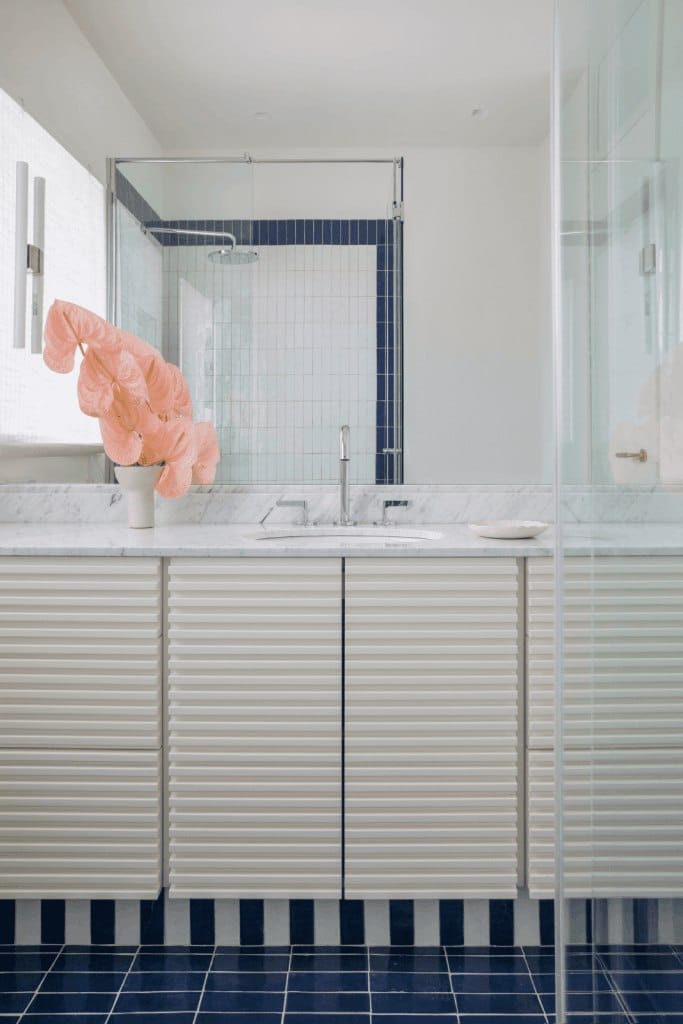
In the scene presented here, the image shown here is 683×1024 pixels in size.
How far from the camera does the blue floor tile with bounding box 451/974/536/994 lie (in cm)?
160

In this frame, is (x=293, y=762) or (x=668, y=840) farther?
(x=293, y=762)

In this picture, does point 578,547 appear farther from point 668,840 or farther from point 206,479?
point 206,479

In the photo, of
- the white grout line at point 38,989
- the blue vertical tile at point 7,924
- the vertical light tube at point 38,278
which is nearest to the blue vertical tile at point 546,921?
the white grout line at point 38,989

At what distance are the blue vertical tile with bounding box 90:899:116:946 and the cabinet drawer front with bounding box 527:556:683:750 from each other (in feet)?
4.60

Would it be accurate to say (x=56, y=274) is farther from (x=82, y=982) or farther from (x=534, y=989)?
(x=534, y=989)

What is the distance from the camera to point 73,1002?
1554 millimetres

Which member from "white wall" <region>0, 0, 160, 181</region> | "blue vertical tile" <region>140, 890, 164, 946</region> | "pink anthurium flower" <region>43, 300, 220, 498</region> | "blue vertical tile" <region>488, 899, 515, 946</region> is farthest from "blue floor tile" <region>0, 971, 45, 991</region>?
"white wall" <region>0, 0, 160, 181</region>

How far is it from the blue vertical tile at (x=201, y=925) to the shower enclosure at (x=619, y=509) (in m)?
1.15

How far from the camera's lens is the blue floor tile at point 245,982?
160cm

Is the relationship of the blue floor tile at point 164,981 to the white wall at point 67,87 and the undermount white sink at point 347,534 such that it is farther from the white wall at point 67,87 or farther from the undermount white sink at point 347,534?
the white wall at point 67,87

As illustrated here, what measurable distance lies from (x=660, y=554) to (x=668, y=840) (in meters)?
0.23

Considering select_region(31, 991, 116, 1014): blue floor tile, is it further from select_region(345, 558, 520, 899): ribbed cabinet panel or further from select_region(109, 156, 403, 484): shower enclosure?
select_region(109, 156, 403, 484): shower enclosure

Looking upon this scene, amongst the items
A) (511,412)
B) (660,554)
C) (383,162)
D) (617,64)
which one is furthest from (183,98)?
(660,554)

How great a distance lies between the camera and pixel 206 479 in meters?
2.12
